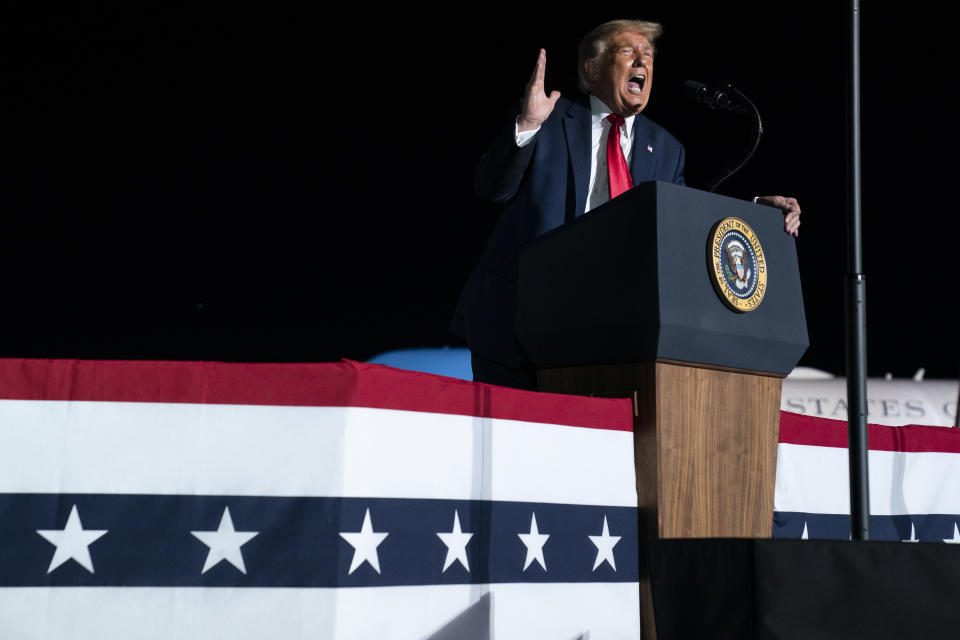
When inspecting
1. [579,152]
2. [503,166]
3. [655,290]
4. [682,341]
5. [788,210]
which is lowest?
[682,341]

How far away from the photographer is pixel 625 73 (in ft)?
8.32

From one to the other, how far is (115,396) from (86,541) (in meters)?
0.28

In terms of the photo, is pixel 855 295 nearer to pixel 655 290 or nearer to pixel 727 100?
pixel 655 290

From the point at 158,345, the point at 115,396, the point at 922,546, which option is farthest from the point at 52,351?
the point at 922,546

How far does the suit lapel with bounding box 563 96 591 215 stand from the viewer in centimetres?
251

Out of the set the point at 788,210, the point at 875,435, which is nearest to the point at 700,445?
the point at 788,210

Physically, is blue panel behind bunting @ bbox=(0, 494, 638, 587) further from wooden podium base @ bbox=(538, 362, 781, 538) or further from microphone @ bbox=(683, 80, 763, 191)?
microphone @ bbox=(683, 80, 763, 191)

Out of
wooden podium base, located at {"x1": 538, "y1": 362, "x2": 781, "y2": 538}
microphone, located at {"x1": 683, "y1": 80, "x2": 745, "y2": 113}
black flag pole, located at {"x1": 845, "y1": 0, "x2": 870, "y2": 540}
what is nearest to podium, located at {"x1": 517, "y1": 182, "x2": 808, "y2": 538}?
wooden podium base, located at {"x1": 538, "y1": 362, "x2": 781, "y2": 538}

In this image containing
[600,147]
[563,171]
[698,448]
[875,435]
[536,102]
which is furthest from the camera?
[875,435]

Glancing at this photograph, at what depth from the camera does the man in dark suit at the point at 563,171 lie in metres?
2.47

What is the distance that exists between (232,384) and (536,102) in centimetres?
110

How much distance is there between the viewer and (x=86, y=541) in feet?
5.22

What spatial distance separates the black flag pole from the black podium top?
8.6 inches

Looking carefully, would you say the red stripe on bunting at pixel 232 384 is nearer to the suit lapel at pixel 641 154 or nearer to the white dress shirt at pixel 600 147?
the white dress shirt at pixel 600 147
